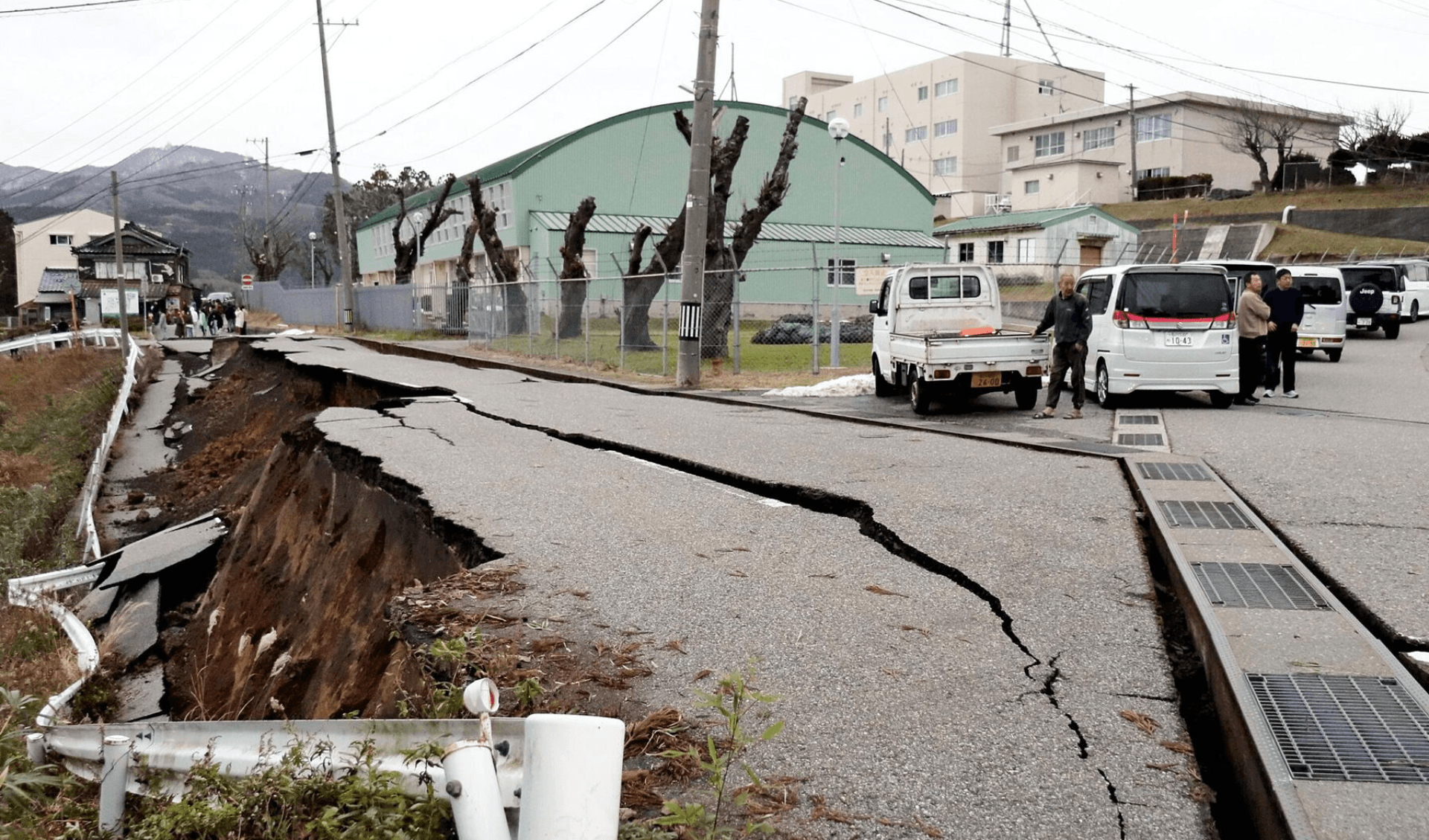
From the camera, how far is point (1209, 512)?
7512mm

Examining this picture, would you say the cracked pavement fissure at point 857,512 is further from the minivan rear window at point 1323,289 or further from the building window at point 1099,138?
the building window at point 1099,138

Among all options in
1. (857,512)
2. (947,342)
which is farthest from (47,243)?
(857,512)

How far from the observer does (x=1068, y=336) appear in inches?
527

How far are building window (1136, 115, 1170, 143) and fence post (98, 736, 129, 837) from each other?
224ft

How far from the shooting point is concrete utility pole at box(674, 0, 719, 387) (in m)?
19.1

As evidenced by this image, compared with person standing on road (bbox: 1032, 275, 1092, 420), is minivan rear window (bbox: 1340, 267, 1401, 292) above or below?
above

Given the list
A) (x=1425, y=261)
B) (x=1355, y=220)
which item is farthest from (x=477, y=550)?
(x=1355, y=220)

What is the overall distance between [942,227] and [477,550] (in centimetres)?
5174

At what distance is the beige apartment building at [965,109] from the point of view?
73.5 metres

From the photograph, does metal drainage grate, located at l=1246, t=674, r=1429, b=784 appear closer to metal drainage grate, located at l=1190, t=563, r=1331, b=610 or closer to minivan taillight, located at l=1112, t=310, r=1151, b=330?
metal drainage grate, located at l=1190, t=563, r=1331, b=610

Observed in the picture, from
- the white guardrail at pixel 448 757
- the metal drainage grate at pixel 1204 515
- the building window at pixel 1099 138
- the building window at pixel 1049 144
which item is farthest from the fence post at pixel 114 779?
the building window at pixel 1049 144

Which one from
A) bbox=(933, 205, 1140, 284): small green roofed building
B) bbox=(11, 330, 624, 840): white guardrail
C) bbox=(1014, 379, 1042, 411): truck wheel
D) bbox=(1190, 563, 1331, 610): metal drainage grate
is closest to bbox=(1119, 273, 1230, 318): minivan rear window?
bbox=(1014, 379, 1042, 411): truck wheel

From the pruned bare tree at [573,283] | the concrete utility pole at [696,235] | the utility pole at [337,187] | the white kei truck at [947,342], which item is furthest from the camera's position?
the utility pole at [337,187]

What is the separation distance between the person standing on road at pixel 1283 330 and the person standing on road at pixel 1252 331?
38 cm
